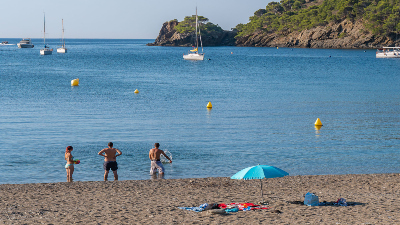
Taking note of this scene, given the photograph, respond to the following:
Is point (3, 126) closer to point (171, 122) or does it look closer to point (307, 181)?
point (171, 122)

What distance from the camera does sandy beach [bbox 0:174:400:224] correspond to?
12.8 m

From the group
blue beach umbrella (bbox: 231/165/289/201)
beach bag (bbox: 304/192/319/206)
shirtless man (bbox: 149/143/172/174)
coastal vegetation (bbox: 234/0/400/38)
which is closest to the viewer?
blue beach umbrella (bbox: 231/165/289/201)

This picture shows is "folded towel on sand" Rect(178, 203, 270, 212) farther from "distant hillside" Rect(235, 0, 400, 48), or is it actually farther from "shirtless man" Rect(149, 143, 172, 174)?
"distant hillside" Rect(235, 0, 400, 48)

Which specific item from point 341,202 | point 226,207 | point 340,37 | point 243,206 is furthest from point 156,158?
point 340,37

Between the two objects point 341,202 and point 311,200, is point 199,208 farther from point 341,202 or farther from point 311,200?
point 341,202

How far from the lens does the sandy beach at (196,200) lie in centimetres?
1284

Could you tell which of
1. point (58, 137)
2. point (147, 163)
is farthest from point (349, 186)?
point (58, 137)

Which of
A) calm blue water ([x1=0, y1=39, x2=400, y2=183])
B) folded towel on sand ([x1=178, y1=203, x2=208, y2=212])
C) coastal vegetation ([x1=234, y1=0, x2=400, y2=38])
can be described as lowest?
calm blue water ([x1=0, y1=39, x2=400, y2=183])

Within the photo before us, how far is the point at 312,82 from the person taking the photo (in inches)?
2484

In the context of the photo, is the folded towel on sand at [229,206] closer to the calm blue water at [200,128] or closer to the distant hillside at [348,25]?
the calm blue water at [200,128]

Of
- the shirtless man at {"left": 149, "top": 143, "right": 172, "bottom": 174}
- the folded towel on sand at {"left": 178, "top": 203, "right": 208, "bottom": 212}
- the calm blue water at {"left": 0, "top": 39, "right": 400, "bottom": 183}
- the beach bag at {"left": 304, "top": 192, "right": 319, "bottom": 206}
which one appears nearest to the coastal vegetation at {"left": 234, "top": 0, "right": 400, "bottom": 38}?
the calm blue water at {"left": 0, "top": 39, "right": 400, "bottom": 183}

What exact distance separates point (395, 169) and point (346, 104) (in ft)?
69.3

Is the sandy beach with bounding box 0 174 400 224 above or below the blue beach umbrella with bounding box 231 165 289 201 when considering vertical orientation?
below

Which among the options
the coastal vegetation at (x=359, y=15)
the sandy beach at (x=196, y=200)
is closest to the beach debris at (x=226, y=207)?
the sandy beach at (x=196, y=200)
